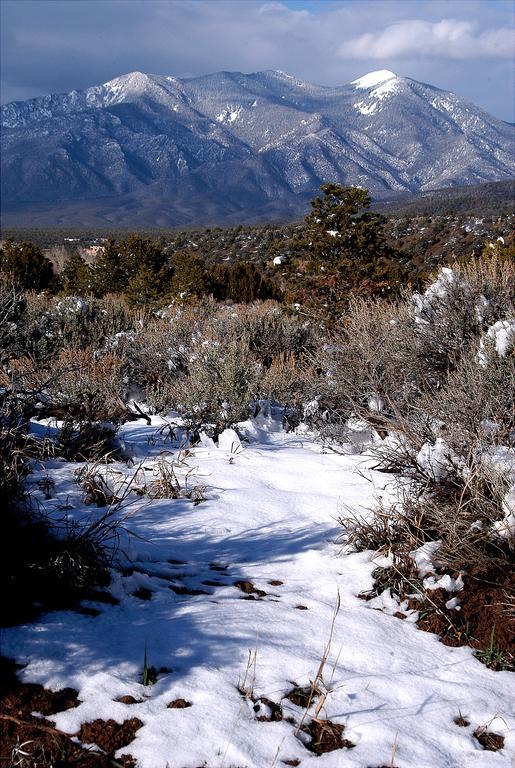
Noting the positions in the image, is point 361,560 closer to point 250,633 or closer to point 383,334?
point 250,633

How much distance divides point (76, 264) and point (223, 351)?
70.3 feet

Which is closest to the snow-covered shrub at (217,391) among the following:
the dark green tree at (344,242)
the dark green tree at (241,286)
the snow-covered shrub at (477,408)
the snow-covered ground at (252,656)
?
the snow-covered shrub at (477,408)

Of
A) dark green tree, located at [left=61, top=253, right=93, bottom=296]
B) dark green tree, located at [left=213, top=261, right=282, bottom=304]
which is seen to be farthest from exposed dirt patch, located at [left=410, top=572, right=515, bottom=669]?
dark green tree, located at [left=61, top=253, right=93, bottom=296]

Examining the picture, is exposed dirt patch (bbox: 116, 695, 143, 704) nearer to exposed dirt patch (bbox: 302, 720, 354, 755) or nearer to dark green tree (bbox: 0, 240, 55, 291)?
exposed dirt patch (bbox: 302, 720, 354, 755)

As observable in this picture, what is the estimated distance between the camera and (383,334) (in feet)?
20.1

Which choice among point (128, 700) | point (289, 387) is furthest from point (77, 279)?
point (128, 700)

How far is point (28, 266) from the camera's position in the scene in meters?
23.9

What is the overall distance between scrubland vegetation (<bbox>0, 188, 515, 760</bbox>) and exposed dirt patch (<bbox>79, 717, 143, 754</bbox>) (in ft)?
2.01

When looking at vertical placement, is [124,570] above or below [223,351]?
below

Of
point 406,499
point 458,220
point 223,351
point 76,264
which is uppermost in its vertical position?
point 458,220

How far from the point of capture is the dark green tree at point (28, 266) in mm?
22788

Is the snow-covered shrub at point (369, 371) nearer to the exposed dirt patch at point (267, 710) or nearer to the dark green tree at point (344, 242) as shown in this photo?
the exposed dirt patch at point (267, 710)

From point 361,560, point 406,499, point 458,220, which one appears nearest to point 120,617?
point 361,560

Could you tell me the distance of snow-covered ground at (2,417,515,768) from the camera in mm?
1970
